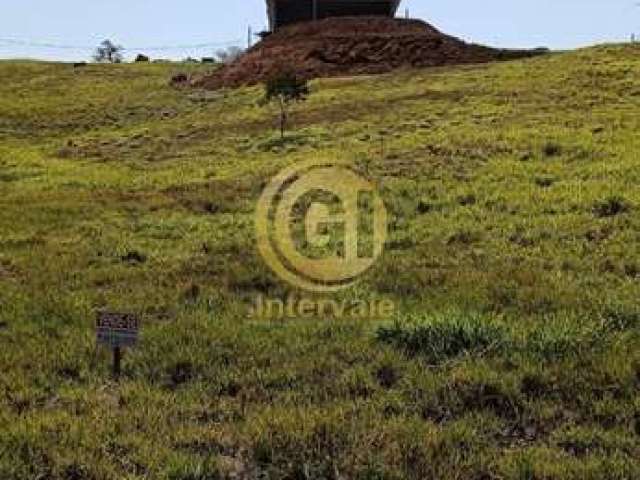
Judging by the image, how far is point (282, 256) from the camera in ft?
45.3

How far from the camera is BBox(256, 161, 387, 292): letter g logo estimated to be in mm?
12859

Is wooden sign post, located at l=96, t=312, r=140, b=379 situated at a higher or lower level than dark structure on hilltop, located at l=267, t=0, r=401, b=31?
lower

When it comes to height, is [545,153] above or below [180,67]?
below

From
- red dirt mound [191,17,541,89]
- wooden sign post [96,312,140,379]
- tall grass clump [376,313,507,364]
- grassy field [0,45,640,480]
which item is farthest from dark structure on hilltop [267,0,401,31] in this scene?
wooden sign post [96,312,140,379]

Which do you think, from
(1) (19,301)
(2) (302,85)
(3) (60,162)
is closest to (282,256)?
(1) (19,301)

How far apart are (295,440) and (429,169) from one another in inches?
623

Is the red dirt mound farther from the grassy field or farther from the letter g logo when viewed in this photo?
the letter g logo

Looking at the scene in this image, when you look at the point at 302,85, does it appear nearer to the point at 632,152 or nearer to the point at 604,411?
the point at 632,152

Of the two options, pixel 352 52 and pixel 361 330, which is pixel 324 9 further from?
pixel 361 330

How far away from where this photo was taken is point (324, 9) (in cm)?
6775

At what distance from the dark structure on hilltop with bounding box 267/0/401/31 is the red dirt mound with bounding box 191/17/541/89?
9.74 m

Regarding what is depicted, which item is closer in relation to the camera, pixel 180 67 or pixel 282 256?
pixel 282 256

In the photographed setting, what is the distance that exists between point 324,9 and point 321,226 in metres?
54.3

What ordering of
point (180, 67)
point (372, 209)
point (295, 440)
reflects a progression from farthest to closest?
point (180, 67) → point (372, 209) → point (295, 440)
